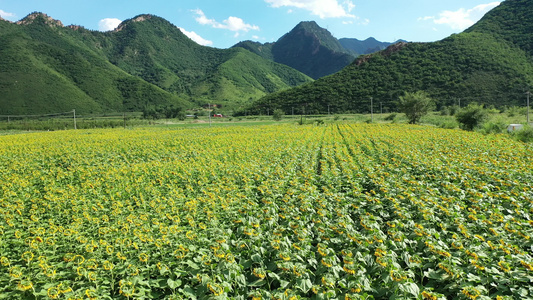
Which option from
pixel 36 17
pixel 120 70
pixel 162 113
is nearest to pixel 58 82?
pixel 162 113

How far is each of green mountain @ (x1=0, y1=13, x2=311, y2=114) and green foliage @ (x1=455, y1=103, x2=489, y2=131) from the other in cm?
8036

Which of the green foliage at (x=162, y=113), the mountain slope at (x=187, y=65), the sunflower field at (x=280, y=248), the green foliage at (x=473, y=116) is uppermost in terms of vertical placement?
the mountain slope at (x=187, y=65)

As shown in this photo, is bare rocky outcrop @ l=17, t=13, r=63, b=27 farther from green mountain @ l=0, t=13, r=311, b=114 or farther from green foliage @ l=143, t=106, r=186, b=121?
green foliage @ l=143, t=106, r=186, b=121

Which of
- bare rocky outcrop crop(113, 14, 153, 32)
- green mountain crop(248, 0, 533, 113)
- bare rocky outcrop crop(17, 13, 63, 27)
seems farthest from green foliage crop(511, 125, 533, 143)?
bare rocky outcrop crop(113, 14, 153, 32)

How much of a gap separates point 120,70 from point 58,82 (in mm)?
30869

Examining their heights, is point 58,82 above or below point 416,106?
above

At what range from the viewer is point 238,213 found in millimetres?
6086

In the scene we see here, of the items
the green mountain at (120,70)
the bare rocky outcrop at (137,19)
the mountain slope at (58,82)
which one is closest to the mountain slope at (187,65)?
the bare rocky outcrop at (137,19)

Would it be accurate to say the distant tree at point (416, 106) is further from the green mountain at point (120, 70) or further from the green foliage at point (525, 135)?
the green mountain at point (120, 70)

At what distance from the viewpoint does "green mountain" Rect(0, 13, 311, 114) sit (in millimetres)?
75438

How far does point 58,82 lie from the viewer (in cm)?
7850

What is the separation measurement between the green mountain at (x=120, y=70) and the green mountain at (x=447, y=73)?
37.0 metres

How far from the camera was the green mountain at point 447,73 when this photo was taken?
5772 centimetres

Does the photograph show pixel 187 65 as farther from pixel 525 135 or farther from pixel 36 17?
pixel 525 135
